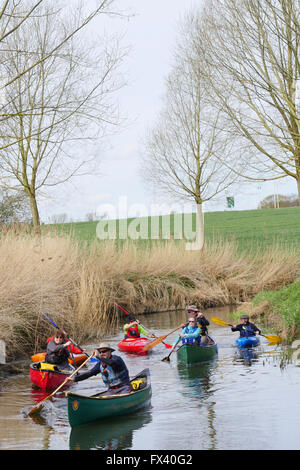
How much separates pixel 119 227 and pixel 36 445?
104 feet

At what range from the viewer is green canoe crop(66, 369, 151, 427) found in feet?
29.0

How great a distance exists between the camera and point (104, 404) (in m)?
9.17

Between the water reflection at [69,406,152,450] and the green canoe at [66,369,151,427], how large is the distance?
89mm

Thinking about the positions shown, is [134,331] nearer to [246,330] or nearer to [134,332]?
[134,332]

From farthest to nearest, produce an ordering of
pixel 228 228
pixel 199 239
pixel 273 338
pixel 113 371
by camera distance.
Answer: pixel 228 228, pixel 199 239, pixel 273 338, pixel 113 371

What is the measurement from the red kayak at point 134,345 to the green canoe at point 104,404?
448cm

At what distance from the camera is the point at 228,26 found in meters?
15.8

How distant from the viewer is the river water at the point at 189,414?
8117mm

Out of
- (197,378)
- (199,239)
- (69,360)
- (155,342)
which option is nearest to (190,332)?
(155,342)

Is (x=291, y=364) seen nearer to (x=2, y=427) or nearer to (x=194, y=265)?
(x=2, y=427)

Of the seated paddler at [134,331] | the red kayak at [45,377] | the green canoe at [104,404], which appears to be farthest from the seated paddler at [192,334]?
the green canoe at [104,404]

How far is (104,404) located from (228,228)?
108 ft

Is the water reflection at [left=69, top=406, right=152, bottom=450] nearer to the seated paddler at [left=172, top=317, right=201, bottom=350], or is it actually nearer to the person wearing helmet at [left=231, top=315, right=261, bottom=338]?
the seated paddler at [left=172, top=317, right=201, bottom=350]

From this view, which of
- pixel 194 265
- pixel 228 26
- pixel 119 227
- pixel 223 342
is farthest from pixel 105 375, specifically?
pixel 119 227
